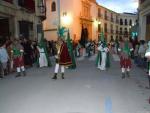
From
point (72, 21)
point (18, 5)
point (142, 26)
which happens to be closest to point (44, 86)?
point (18, 5)

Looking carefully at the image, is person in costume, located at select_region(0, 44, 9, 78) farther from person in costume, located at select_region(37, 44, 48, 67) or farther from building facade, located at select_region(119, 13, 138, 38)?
building facade, located at select_region(119, 13, 138, 38)

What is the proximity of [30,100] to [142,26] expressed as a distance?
20.6m

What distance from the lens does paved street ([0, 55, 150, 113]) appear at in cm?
798

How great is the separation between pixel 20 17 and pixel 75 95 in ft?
51.6

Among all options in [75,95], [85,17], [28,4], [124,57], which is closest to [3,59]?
[124,57]

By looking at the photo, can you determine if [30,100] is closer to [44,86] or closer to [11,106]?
[11,106]

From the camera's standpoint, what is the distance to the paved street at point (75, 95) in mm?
7980

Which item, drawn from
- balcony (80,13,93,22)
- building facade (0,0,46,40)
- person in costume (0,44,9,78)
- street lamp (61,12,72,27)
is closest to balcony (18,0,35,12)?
building facade (0,0,46,40)

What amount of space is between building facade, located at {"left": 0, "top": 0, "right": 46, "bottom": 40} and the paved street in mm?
9614

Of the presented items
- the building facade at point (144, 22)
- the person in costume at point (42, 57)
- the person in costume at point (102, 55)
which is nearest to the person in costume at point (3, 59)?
the person in costume at point (42, 57)

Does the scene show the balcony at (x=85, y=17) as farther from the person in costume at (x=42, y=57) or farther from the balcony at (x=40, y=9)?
the person in costume at (x=42, y=57)

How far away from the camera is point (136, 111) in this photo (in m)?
7.62

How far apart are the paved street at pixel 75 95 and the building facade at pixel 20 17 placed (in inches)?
378

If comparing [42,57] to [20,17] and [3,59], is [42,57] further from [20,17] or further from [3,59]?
[20,17]
